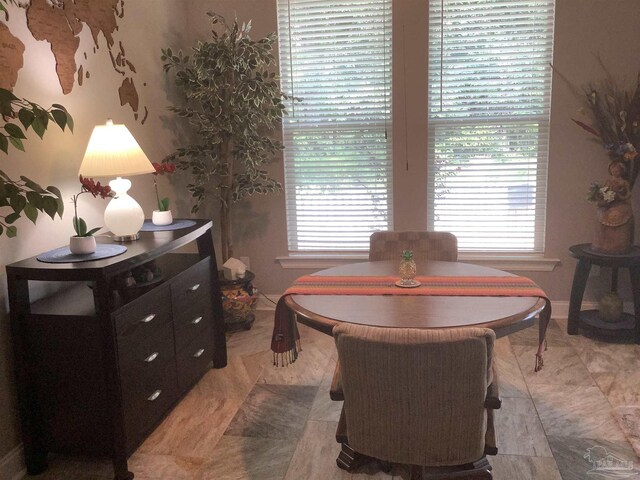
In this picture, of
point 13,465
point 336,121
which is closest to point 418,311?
point 13,465

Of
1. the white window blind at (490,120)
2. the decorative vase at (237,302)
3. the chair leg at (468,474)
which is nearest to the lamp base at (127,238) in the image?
the decorative vase at (237,302)

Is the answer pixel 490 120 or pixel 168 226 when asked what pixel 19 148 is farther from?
pixel 490 120

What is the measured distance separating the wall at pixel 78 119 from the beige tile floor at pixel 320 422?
2.36 feet

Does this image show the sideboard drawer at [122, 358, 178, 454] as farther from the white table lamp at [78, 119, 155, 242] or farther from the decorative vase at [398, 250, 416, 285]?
the decorative vase at [398, 250, 416, 285]

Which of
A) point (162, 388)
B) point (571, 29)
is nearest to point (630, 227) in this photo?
point (571, 29)

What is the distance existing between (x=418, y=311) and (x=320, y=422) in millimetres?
943

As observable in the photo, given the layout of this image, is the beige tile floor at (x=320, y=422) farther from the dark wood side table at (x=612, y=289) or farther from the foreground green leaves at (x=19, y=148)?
the foreground green leaves at (x=19, y=148)

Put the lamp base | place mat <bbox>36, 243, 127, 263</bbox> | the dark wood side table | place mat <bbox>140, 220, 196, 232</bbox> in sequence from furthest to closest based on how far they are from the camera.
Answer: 1. the dark wood side table
2. place mat <bbox>140, 220, 196, 232</bbox>
3. the lamp base
4. place mat <bbox>36, 243, 127, 263</bbox>

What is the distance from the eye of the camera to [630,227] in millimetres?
3363

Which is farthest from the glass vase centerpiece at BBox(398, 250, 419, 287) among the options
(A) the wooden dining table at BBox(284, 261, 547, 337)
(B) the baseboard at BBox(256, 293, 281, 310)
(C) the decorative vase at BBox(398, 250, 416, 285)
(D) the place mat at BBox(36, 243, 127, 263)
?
(B) the baseboard at BBox(256, 293, 281, 310)

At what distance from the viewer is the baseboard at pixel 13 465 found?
7.22 feet

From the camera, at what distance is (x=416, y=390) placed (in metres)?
1.53

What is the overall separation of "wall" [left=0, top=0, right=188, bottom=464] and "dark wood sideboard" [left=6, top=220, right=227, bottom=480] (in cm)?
10

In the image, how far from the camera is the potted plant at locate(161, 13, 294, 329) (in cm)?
340
